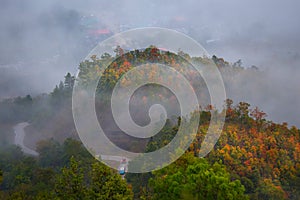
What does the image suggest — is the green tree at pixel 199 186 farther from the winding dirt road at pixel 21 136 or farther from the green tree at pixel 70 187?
the winding dirt road at pixel 21 136

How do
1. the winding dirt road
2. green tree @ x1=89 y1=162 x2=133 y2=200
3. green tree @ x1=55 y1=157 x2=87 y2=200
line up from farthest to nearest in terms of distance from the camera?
the winding dirt road → green tree @ x1=55 y1=157 x2=87 y2=200 → green tree @ x1=89 y1=162 x2=133 y2=200

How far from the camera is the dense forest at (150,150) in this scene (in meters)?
9.35

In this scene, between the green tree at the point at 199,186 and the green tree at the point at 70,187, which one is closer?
the green tree at the point at 199,186

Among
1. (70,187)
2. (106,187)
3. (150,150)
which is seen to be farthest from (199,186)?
(150,150)

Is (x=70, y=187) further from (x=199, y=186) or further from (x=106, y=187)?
(x=199, y=186)

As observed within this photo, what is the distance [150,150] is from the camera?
18406 millimetres

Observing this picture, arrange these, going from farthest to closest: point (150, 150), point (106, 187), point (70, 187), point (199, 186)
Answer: point (150, 150) → point (70, 187) → point (199, 186) → point (106, 187)

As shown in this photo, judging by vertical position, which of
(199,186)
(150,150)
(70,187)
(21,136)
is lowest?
(70,187)

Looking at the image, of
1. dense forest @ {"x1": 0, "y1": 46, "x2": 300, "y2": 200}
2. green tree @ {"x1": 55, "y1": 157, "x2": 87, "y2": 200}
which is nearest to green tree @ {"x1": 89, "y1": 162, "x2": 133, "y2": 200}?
dense forest @ {"x1": 0, "y1": 46, "x2": 300, "y2": 200}

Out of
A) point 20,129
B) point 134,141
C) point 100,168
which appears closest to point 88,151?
point 134,141

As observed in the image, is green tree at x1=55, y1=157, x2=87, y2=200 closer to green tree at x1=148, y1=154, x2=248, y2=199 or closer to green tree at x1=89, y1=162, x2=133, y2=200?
green tree at x1=89, y1=162, x2=133, y2=200

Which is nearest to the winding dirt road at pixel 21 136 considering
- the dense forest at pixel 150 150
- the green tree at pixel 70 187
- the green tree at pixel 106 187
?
the dense forest at pixel 150 150

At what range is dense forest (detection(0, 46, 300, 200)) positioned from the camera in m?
9.35

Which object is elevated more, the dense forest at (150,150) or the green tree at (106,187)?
the dense forest at (150,150)
